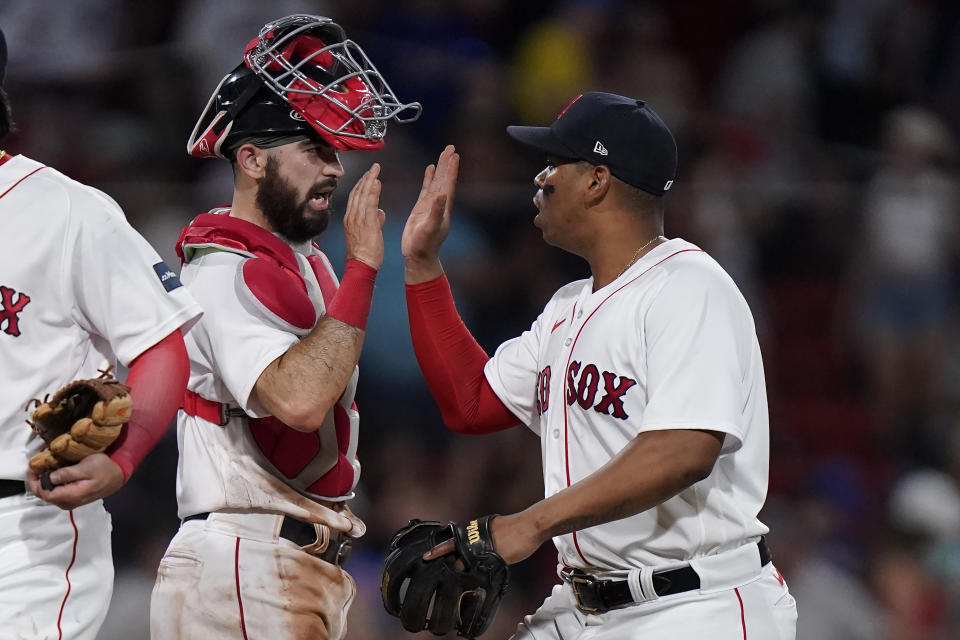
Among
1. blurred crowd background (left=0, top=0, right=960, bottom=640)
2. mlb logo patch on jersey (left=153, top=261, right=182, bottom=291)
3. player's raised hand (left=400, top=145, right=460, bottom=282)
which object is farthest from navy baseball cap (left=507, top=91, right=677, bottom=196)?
blurred crowd background (left=0, top=0, right=960, bottom=640)

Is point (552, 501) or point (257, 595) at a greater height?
point (552, 501)

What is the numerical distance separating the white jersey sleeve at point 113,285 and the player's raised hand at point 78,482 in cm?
31

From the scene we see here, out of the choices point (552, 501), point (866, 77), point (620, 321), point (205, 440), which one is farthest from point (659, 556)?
point (866, 77)

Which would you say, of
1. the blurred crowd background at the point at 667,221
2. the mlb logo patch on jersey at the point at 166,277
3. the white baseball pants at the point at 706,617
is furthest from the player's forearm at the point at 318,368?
the blurred crowd background at the point at 667,221

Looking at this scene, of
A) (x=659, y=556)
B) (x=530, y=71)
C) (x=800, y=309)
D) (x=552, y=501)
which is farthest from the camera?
(x=530, y=71)

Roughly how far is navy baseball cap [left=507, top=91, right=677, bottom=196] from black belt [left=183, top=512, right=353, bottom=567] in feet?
4.09

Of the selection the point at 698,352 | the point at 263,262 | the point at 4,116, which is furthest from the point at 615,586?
the point at 4,116

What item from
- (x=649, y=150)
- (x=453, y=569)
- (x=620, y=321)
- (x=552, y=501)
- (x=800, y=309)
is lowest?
(x=800, y=309)

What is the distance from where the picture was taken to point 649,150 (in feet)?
11.5

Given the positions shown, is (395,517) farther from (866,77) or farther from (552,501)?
(866,77)

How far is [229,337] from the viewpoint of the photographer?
3283mm

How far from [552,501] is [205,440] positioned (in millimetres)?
983

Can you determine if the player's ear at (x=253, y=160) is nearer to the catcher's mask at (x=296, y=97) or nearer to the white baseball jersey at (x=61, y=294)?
the catcher's mask at (x=296, y=97)

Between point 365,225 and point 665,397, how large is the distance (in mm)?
967
